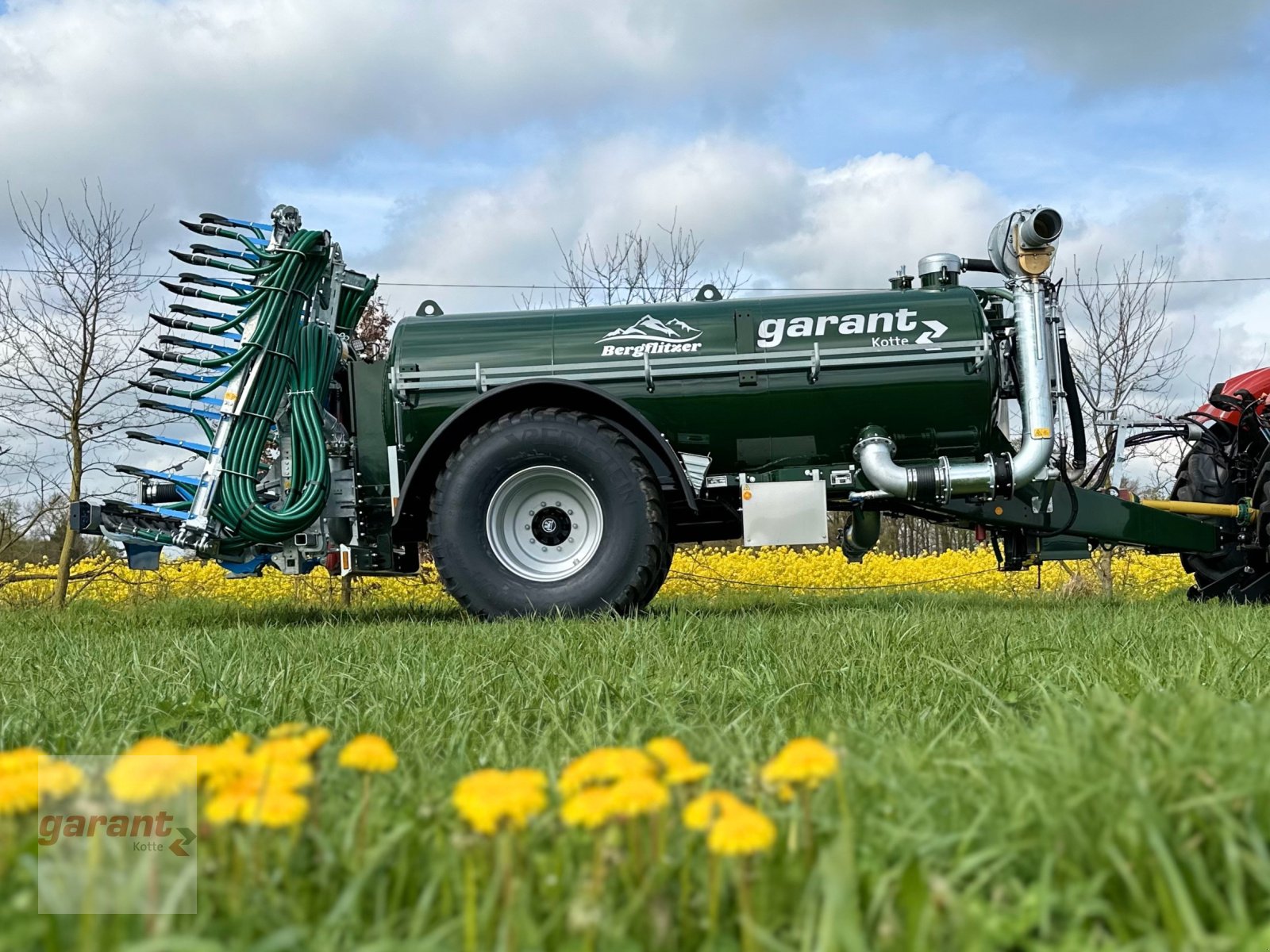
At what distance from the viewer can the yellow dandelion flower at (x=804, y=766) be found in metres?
1.10

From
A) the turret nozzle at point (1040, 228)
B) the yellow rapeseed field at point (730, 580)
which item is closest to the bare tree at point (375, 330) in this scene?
the yellow rapeseed field at point (730, 580)

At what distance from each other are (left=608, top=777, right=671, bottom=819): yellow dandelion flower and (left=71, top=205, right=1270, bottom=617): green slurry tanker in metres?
4.35

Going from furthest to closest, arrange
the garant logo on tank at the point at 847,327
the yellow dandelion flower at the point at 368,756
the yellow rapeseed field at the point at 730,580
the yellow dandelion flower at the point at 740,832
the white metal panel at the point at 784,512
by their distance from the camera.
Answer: the yellow rapeseed field at the point at 730,580 → the garant logo on tank at the point at 847,327 → the white metal panel at the point at 784,512 → the yellow dandelion flower at the point at 368,756 → the yellow dandelion flower at the point at 740,832

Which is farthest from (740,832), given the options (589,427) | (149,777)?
(589,427)

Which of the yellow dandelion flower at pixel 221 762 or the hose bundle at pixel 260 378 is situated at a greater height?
the hose bundle at pixel 260 378

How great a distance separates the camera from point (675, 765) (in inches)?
45.3

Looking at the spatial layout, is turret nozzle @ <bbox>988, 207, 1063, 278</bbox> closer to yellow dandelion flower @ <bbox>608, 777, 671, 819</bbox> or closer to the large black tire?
the large black tire

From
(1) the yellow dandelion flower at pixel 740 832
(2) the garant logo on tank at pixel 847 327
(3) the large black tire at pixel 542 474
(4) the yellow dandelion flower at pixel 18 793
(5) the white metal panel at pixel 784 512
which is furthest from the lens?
(2) the garant logo on tank at pixel 847 327

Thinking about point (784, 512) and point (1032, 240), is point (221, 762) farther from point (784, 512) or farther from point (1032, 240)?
point (1032, 240)

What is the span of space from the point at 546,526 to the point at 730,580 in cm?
575

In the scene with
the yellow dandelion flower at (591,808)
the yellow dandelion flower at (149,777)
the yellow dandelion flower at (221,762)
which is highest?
the yellow dandelion flower at (149,777)

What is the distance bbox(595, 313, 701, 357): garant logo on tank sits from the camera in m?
5.71

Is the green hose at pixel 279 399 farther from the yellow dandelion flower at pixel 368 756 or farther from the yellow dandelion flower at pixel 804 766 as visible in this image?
the yellow dandelion flower at pixel 804 766

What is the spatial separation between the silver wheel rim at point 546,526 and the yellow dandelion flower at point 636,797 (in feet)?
14.9
